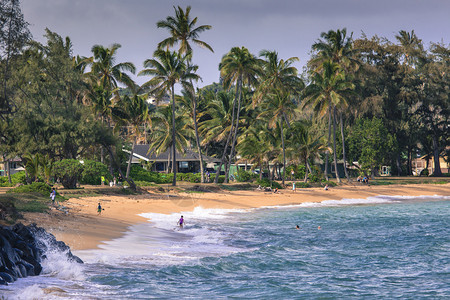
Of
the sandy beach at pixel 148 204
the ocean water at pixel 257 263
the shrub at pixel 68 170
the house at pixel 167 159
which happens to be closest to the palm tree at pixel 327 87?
the sandy beach at pixel 148 204

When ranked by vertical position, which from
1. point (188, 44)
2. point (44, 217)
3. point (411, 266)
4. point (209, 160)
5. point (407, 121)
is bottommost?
point (411, 266)

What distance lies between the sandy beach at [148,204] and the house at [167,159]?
1972 cm

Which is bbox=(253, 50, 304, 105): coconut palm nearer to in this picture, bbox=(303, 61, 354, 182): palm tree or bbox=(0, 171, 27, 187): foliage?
bbox=(303, 61, 354, 182): palm tree

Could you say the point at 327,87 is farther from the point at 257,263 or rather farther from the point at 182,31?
the point at 257,263

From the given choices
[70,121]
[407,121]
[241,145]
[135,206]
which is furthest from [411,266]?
[407,121]

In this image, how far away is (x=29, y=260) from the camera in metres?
16.9

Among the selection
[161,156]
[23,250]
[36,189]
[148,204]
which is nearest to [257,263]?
[23,250]

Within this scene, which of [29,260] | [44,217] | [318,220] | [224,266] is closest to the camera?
[29,260]

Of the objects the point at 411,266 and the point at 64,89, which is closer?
the point at 411,266

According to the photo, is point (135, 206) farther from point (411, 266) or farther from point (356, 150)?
point (356, 150)

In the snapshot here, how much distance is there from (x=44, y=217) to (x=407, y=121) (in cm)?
5915

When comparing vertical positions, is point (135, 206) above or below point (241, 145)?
below

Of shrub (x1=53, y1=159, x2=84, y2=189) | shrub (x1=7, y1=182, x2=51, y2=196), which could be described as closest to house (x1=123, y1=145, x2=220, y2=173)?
shrub (x1=53, y1=159, x2=84, y2=189)

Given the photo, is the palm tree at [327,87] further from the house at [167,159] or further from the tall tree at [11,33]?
the tall tree at [11,33]
